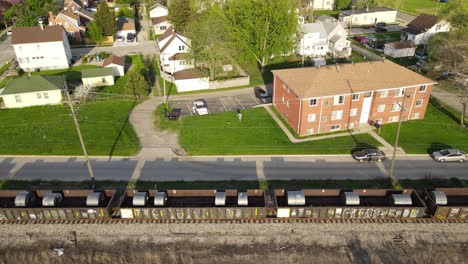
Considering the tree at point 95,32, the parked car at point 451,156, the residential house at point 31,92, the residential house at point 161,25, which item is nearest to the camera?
the parked car at point 451,156

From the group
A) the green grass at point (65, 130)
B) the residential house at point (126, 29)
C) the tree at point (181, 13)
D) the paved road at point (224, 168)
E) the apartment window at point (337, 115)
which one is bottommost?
the paved road at point (224, 168)

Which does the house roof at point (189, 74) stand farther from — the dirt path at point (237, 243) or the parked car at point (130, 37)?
the dirt path at point (237, 243)

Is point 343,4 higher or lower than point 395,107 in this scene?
higher

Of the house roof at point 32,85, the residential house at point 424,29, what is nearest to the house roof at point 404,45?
the residential house at point 424,29

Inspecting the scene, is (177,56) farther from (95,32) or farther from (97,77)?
(95,32)

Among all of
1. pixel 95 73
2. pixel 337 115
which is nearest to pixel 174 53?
pixel 95 73

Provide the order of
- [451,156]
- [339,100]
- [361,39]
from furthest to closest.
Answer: [361,39], [339,100], [451,156]
